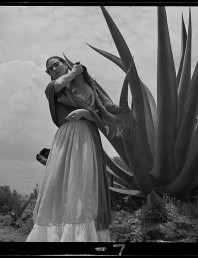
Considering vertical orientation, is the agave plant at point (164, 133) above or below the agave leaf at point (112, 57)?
below

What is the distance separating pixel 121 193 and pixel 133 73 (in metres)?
1.83

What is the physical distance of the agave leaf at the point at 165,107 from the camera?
4.95m

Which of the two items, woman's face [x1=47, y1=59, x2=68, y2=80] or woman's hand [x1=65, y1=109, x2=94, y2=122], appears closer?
woman's hand [x1=65, y1=109, x2=94, y2=122]

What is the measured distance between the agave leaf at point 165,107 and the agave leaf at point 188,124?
0.65ft

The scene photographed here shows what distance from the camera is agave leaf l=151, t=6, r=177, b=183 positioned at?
4949 mm

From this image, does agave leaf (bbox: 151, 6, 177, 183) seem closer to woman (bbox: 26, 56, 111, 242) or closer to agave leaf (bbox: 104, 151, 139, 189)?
agave leaf (bbox: 104, 151, 139, 189)

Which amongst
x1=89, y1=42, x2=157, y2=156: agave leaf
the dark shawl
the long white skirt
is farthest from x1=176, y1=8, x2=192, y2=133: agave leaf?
the long white skirt

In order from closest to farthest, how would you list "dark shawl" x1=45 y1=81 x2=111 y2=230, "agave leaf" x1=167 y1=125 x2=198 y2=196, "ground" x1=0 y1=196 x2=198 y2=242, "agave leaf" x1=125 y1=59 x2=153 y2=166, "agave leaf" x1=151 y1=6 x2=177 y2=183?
"dark shawl" x1=45 y1=81 x2=111 y2=230, "ground" x1=0 y1=196 x2=198 y2=242, "agave leaf" x1=151 y1=6 x2=177 y2=183, "agave leaf" x1=125 y1=59 x2=153 y2=166, "agave leaf" x1=167 y1=125 x2=198 y2=196

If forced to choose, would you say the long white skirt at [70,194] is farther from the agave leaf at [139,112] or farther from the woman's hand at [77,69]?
the agave leaf at [139,112]

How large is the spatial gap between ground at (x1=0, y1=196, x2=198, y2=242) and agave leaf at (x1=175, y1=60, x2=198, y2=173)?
2.06ft

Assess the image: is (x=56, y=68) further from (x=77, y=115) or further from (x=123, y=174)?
(x=123, y=174)

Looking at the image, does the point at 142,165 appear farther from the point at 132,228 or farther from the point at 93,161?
the point at 93,161

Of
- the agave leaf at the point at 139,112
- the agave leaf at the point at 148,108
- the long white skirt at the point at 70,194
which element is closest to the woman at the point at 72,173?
the long white skirt at the point at 70,194
